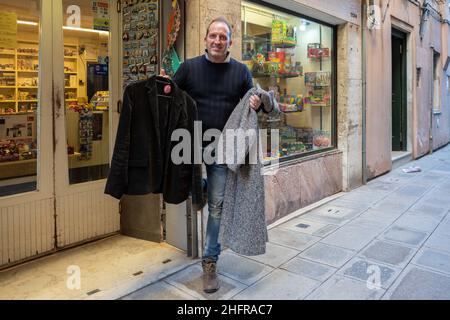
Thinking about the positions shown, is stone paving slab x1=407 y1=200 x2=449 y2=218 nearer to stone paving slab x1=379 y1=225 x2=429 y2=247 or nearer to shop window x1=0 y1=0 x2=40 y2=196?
stone paving slab x1=379 y1=225 x2=429 y2=247

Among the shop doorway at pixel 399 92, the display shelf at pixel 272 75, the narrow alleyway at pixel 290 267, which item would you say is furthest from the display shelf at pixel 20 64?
the shop doorway at pixel 399 92

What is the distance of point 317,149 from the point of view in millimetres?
5633

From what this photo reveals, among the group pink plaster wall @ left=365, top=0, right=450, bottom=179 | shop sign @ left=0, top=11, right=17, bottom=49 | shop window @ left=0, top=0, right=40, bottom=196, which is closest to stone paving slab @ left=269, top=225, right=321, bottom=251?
shop window @ left=0, top=0, right=40, bottom=196

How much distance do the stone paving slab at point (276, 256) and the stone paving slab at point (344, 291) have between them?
0.49 metres

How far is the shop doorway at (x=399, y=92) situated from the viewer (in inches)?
341

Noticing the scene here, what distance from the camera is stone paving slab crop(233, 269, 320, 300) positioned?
271 centimetres

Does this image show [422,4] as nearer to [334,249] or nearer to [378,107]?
[378,107]

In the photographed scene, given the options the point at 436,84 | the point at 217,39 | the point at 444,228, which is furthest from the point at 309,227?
the point at 436,84

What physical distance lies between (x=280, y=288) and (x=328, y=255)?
806mm

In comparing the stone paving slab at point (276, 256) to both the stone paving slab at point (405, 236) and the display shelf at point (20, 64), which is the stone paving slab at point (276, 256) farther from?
the display shelf at point (20, 64)

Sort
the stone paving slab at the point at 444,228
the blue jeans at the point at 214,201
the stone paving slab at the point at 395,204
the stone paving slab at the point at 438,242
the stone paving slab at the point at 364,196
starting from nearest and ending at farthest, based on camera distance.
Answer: the blue jeans at the point at 214,201 < the stone paving slab at the point at 438,242 < the stone paving slab at the point at 444,228 < the stone paving slab at the point at 395,204 < the stone paving slab at the point at 364,196

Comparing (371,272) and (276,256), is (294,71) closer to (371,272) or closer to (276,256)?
(276,256)

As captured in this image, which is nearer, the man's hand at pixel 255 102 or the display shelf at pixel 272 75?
the man's hand at pixel 255 102

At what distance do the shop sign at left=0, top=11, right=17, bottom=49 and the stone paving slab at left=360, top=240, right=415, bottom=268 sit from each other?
3340 millimetres
